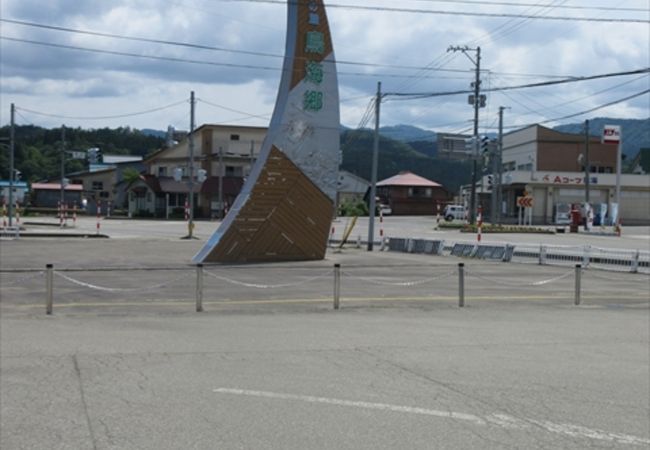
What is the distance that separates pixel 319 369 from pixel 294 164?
17025 millimetres

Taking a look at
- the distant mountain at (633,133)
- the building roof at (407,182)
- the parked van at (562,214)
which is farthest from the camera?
the distant mountain at (633,133)

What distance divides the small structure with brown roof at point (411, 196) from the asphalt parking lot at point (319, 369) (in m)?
86.1

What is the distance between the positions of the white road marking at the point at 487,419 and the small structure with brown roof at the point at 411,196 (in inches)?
3783

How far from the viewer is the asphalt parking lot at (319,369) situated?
588cm

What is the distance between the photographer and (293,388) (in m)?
→ 7.36

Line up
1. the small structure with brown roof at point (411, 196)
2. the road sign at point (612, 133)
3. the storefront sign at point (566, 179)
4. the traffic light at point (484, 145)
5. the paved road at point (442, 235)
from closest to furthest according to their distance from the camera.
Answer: the paved road at point (442, 235), the traffic light at point (484, 145), the road sign at point (612, 133), the storefront sign at point (566, 179), the small structure with brown roof at point (411, 196)

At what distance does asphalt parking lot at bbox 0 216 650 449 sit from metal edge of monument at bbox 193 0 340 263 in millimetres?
7728

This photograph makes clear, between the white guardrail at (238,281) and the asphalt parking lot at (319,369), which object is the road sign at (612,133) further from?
the asphalt parking lot at (319,369)

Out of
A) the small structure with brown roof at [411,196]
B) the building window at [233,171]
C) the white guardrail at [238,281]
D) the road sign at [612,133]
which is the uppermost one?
the road sign at [612,133]

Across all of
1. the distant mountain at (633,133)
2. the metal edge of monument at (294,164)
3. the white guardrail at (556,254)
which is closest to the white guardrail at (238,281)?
the white guardrail at (556,254)

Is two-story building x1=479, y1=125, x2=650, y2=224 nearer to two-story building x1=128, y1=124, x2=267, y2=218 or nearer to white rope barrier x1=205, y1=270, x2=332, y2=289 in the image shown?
two-story building x1=128, y1=124, x2=267, y2=218

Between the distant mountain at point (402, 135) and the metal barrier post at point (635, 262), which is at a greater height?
the distant mountain at point (402, 135)

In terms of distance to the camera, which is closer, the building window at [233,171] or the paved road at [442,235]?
the paved road at [442,235]

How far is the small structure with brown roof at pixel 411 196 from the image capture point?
103062mm
